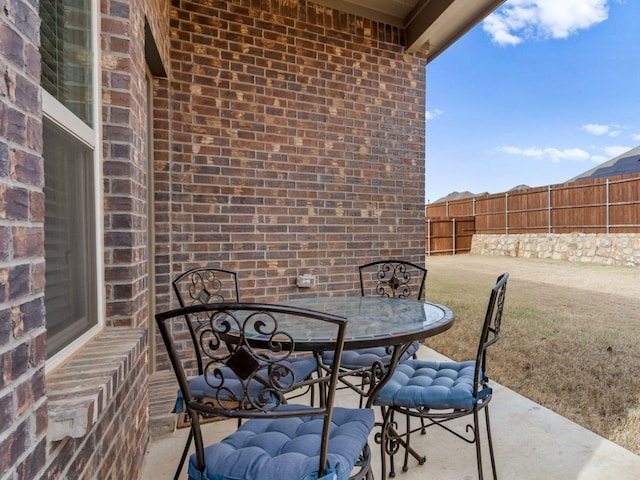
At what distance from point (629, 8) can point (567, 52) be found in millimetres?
3427

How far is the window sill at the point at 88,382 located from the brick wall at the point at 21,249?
0.08 meters

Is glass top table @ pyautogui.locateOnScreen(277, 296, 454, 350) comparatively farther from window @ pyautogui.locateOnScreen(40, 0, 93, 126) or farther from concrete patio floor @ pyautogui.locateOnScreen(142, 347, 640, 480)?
window @ pyautogui.locateOnScreen(40, 0, 93, 126)

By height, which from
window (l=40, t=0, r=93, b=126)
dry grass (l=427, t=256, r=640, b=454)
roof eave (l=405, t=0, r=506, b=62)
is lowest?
dry grass (l=427, t=256, r=640, b=454)

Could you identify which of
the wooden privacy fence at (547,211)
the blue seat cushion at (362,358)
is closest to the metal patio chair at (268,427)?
the blue seat cushion at (362,358)

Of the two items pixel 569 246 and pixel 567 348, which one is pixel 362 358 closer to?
pixel 567 348

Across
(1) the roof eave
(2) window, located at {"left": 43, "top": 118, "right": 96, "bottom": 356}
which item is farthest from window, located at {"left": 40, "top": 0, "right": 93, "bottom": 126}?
(1) the roof eave

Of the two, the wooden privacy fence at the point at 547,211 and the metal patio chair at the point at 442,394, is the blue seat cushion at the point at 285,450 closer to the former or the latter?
the metal patio chair at the point at 442,394

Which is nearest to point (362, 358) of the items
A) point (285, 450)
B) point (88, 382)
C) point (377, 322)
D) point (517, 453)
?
point (377, 322)

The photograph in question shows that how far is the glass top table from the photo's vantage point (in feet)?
4.67

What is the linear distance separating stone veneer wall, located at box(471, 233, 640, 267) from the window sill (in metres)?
11.2

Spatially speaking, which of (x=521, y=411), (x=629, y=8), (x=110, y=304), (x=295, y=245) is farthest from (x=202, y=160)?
(x=629, y=8)

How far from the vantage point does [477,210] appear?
13891 millimetres

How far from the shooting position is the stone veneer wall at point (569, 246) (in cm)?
927

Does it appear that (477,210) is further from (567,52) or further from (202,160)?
(202,160)
